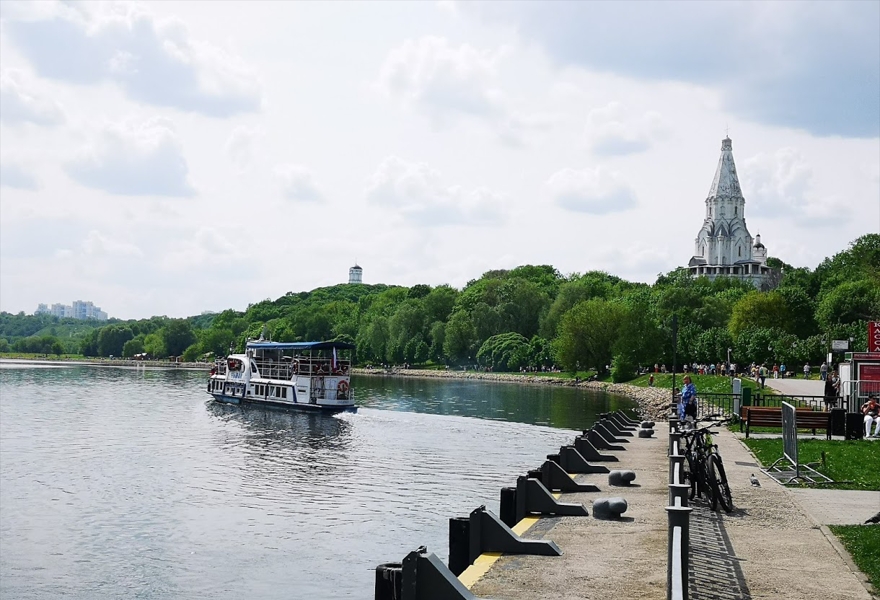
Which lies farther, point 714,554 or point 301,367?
point 301,367

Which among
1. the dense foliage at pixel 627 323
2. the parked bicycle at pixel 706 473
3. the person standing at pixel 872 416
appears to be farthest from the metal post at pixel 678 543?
the dense foliage at pixel 627 323

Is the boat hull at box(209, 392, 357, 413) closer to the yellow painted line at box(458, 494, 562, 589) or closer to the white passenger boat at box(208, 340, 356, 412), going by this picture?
the white passenger boat at box(208, 340, 356, 412)

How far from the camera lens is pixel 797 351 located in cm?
10069

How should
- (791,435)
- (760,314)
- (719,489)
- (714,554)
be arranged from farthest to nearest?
1. (760,314)
2. (791,435)
3. (719,489)
4. (714,554)

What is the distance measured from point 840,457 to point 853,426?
6.73m

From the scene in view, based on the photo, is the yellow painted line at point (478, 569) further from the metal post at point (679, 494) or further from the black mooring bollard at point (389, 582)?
the metal post at point (679, 494)

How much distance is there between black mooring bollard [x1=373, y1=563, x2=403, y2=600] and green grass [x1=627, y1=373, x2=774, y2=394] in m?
51.3

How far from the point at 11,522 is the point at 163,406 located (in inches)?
2073

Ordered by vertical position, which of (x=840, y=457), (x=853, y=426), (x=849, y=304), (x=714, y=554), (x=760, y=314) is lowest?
(x=714, y=554)

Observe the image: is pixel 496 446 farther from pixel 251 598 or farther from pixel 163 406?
pixel 163 406

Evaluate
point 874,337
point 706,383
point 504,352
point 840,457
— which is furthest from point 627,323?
point 840,457

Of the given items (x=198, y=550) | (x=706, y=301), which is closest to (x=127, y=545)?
(x=198, y=550)

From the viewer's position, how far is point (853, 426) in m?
33.7

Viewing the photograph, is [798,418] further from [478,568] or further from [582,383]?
[582,383]
